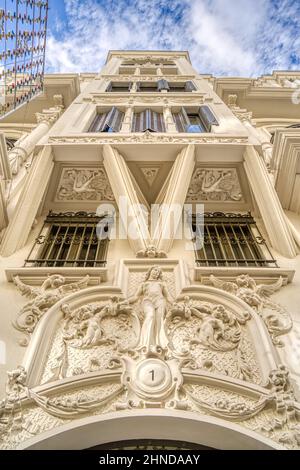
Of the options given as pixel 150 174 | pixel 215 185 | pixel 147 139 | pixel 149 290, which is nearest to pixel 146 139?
pixel 147 139

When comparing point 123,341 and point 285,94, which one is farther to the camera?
point 285,94

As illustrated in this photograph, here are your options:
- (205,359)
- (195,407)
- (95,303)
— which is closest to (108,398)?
(195,407)

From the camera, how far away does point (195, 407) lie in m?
3.44

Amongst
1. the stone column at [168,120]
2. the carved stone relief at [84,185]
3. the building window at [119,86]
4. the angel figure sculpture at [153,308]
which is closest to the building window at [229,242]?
the angel figure sculpture at [153,308]

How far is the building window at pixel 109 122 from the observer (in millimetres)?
9265

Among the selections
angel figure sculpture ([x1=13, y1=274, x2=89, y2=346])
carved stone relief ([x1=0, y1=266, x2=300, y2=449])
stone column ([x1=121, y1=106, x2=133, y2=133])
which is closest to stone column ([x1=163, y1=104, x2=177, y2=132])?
stone column ([x1=121, y1=106, x2=133, y2=133])

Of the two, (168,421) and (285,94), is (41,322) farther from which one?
(285,94)

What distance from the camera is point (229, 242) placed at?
6852 mm

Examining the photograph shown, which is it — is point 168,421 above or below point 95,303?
below

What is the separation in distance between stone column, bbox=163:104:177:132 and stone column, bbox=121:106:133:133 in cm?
102

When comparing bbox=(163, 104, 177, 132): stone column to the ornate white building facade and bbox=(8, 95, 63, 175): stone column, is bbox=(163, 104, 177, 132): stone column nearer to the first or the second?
the ornate white building facade

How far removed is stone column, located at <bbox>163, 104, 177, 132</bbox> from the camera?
9336 millimetres

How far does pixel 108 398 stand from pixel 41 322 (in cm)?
143

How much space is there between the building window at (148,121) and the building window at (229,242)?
10.2 feet
